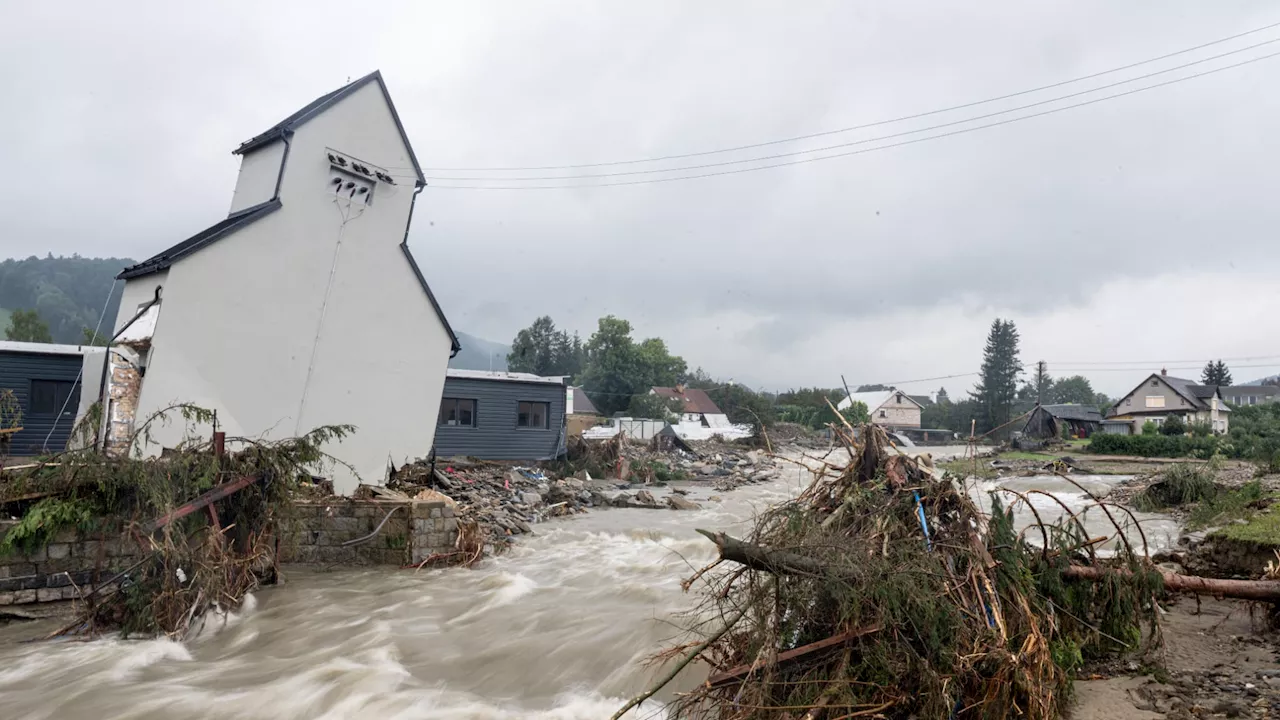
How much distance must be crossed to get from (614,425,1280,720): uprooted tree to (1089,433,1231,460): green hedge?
36.1 meters

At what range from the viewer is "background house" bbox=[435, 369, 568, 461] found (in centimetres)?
2595

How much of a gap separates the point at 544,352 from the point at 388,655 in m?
81.6

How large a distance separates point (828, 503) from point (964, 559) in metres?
0.95

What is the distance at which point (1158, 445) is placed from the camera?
36.5m

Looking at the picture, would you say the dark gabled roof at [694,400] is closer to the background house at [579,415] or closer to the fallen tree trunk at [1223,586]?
the background house at [579,415]

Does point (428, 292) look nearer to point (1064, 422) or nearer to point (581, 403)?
point (581, 403)

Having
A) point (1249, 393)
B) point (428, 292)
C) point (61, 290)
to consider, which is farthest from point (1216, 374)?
point (61, 290)

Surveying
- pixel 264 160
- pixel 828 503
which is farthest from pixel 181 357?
pixel 828 503

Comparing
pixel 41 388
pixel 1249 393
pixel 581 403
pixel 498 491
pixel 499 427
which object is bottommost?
pixel 498 491

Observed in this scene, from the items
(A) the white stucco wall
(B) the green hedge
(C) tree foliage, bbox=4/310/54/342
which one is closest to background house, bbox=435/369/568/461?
(A) the white stucco wall

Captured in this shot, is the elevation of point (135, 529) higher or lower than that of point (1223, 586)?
lower

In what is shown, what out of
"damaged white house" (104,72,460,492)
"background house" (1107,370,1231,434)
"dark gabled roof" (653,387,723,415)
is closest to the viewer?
"damaged white house" (104,72,460,492)

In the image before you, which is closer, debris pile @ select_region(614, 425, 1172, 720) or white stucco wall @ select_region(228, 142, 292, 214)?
debris pile @ select_region(614, 425, 1172, 720)

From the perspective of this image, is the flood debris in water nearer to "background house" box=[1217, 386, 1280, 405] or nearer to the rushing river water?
the rushing river water
